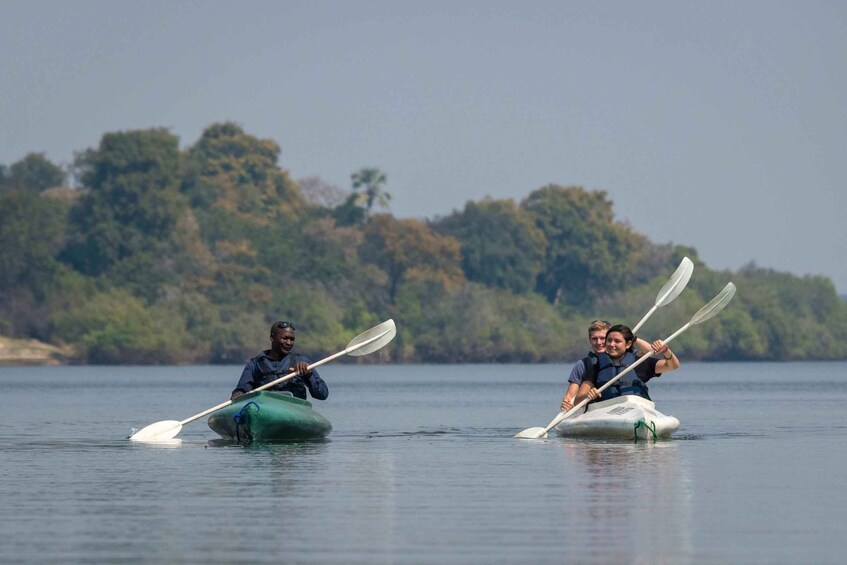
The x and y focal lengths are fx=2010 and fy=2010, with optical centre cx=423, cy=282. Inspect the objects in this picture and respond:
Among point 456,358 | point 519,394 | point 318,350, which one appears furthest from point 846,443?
point 456,358

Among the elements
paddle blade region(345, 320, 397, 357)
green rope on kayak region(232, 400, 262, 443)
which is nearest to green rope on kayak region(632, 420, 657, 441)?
paddle blade region(345, 320, 397, 357)

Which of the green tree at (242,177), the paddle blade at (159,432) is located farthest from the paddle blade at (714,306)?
the green tree at (242,177)

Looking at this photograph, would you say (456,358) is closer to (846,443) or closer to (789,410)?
(789,410)

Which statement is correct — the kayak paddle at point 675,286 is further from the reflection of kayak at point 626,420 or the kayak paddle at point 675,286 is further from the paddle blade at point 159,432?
the paddle blade at point 159,432

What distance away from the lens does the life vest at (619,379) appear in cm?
2584

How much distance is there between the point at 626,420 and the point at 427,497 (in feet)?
26.4

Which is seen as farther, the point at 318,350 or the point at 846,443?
the point at 318,350

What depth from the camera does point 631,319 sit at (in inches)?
4919

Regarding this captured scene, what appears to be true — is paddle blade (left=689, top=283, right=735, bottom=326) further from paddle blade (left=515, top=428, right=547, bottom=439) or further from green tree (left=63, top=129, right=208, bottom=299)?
green tree (left=63, top=129, right=208, bottom=299)

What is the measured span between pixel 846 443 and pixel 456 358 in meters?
96.5

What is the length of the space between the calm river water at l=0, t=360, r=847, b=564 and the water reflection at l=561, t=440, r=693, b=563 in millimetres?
24

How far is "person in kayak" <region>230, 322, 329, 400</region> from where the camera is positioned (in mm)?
24672

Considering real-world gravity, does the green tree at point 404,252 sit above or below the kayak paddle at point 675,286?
above

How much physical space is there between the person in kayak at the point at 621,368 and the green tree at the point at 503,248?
99.5 metres
